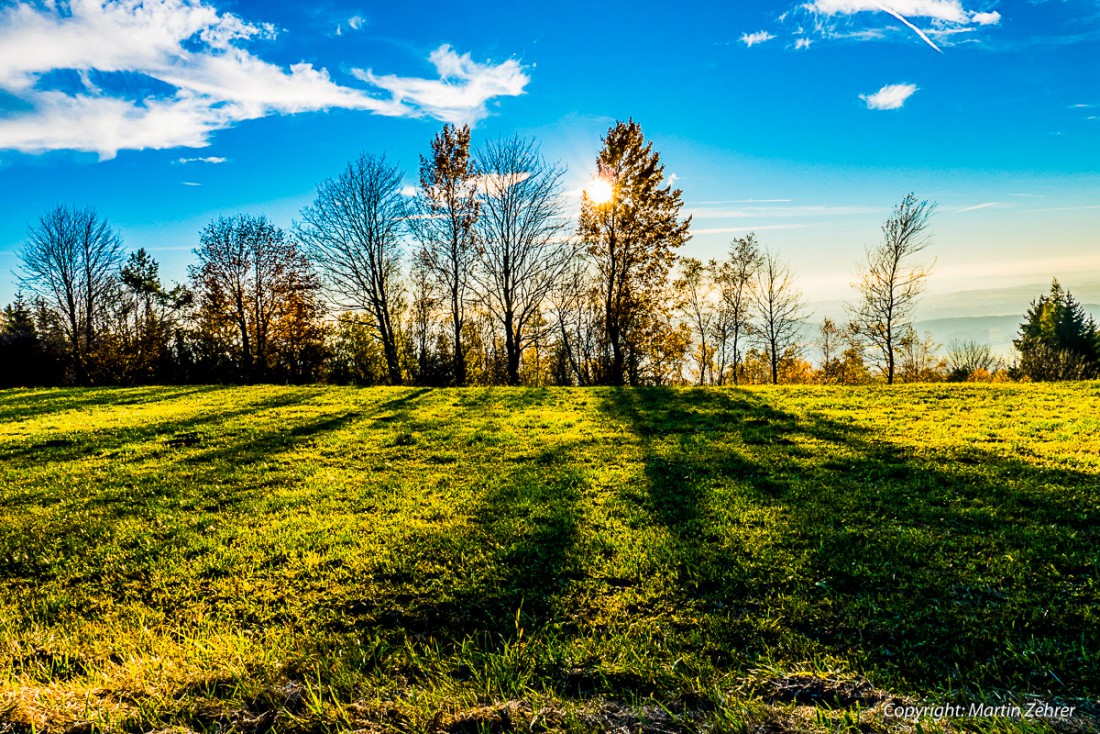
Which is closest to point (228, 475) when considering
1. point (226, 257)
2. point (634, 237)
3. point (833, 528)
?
point (833, 528)

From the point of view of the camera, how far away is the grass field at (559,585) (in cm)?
315

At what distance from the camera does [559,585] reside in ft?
15.6

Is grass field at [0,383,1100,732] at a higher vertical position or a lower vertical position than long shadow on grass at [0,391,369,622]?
lower

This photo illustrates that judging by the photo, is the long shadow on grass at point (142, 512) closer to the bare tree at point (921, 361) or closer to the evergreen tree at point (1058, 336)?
the evergreen tree at point (1058, 336)

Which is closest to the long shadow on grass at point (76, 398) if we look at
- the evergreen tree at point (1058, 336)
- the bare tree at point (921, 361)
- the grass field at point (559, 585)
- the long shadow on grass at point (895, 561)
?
the grass field at point (559, 585)

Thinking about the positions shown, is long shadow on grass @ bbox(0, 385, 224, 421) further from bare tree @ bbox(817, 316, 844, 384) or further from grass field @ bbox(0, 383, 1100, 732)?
bare tree @ bbox(817, 316, 844, 384)

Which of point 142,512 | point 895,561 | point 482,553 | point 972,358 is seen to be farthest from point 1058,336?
point 142,512

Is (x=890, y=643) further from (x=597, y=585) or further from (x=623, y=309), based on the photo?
(x=623, y=309)

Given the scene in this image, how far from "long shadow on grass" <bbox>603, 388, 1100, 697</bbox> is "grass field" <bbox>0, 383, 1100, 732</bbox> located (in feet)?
0.09

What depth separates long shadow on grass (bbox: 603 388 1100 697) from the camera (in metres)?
3.56

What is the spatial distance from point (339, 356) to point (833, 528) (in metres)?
43.3

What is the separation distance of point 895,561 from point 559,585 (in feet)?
11.3

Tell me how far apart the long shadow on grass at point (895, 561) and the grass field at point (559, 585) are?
29mm

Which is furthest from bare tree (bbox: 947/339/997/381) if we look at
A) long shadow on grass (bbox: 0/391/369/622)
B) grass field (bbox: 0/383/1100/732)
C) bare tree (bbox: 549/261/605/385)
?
long shadow on grass (bbox: 0/391/369/622)
